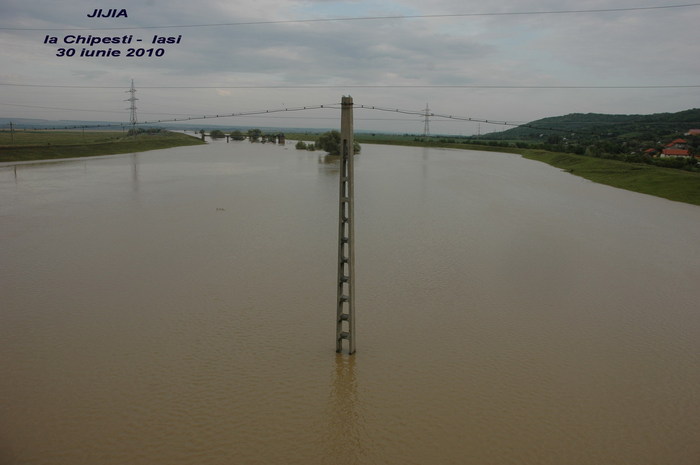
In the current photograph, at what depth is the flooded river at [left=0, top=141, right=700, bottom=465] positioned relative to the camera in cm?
535

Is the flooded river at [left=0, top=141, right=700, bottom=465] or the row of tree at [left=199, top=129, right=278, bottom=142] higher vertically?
the row of tree at [left=199, top=129, right=278, bottom=142]

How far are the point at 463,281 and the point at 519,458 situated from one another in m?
5.55

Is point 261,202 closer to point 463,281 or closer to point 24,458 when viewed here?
point 463,281

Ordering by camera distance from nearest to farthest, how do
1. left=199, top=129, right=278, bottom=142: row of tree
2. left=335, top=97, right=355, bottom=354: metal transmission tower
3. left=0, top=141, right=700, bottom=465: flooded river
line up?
left=0, top=141, right=700, bottom=465: flooded river → left=335, top=97, right=355, bottom=354: metal transmission tower → left=199, top=129, right=278, bottom=142: row of tree

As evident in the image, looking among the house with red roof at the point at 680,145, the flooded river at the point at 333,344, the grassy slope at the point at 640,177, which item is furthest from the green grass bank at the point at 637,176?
the house with red roof at the point at 680,145

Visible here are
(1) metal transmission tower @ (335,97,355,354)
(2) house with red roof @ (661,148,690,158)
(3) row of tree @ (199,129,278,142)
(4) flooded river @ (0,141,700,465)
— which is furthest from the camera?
(3) row of tree @ (199,129,278,142)

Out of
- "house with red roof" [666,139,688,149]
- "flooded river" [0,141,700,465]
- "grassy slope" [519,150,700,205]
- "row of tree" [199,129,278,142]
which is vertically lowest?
"flooded river" [0,141,700,465]

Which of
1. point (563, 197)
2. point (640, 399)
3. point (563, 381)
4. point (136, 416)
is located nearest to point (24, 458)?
point (136, 416)

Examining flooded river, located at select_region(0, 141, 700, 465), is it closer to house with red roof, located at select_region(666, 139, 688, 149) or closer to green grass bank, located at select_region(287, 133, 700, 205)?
green grass bank, located at select_region(287, 133, 700, 205)

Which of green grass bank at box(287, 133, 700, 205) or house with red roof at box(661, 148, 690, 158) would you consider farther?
house with red roof at box(661, 148, 690, 158)

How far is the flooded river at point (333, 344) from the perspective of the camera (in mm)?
5352

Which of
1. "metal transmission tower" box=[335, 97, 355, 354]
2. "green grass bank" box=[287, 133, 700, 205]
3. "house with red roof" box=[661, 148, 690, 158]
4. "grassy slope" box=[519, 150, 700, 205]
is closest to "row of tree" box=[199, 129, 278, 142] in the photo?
"green grass bank" box=[287, 133, 700, 205]

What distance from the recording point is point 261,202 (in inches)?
796

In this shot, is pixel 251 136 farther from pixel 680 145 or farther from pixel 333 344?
pixel 333 344
